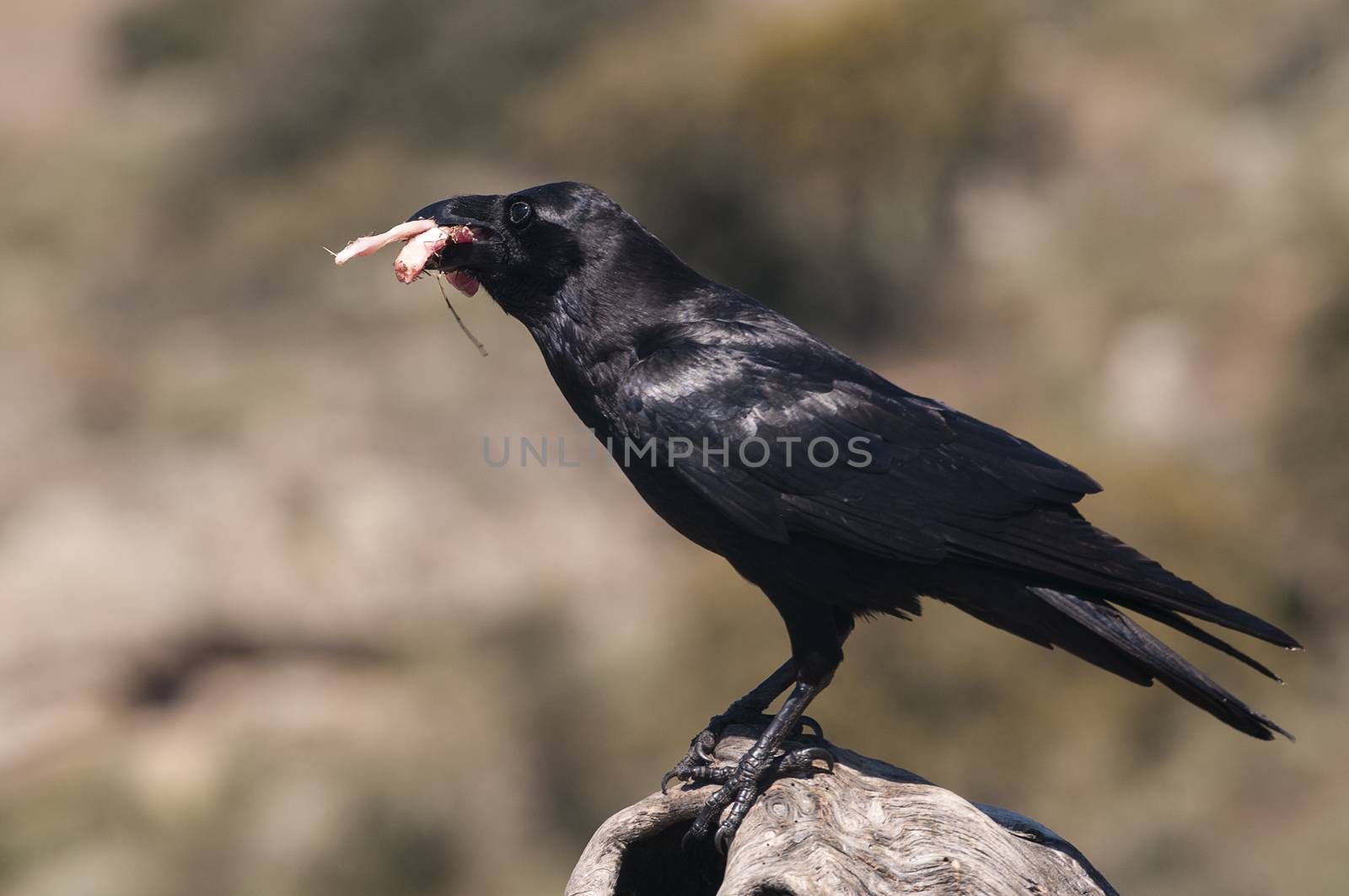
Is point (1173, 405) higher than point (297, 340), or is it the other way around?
point (1173, 405)

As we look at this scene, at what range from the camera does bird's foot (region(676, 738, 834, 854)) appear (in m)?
4.63

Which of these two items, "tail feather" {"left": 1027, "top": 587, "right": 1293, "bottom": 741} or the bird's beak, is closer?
"tail feather" {"left": 1027, "top": 587, "right": 1293, "bottom": 741}

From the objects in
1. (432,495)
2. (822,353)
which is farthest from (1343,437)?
(822,353)

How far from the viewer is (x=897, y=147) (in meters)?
20.2

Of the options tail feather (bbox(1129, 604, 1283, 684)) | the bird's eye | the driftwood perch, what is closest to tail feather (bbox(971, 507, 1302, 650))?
tail feather (bbox(1129, 604, 1283, 684))

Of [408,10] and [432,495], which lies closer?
[432,495]

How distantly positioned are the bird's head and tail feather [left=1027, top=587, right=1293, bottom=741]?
6.06ft

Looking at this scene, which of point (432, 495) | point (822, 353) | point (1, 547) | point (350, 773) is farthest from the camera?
point (432, 495)

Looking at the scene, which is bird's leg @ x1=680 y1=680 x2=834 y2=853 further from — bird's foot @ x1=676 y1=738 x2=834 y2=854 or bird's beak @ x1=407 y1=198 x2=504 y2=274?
bird's beak @ x1=407 y1=198 x2=504 y2=274

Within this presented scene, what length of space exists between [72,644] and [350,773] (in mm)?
3271

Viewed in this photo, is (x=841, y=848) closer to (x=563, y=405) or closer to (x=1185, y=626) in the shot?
(x=1185, y=626)

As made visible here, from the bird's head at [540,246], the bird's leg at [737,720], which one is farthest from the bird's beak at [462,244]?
the bird's leg at [737,720]

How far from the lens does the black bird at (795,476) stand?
4594 millimetres

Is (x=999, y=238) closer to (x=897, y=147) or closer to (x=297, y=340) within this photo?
(x=897, y=147)
